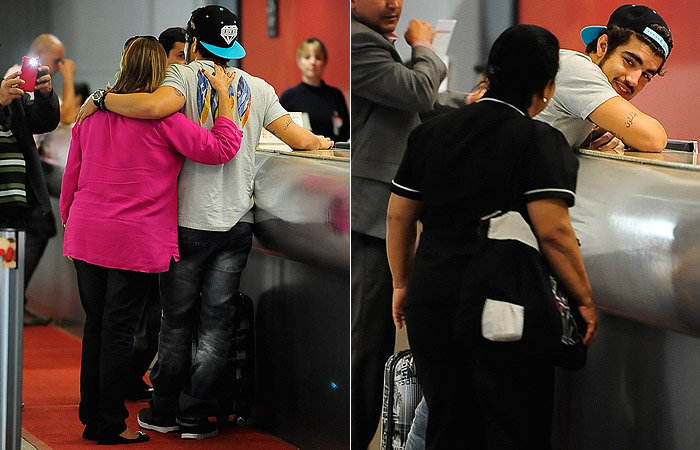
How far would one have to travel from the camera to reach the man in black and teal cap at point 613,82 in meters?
1.95

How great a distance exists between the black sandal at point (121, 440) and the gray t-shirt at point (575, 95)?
1584 mm

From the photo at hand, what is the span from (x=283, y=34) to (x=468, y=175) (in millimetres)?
944

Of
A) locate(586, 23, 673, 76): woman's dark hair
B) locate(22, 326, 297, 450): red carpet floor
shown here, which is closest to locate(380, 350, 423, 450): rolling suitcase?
locate(22, 326, 297, 450): red carpet floor

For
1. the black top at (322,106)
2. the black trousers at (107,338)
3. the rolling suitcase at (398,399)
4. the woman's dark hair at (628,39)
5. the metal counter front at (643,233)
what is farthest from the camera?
the black trousers at (107,338)

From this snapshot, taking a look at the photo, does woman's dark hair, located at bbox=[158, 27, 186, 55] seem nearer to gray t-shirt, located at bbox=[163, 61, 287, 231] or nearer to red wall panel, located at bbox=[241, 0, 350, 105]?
gray t-shirt, located at bbox=[163, 61, 287, 231]

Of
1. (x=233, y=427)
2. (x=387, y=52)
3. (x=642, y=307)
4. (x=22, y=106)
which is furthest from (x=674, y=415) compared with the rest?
(x=22, y=106)

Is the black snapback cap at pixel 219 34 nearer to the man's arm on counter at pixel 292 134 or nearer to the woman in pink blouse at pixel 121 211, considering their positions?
the woman in pink blouse at pixel 121 211

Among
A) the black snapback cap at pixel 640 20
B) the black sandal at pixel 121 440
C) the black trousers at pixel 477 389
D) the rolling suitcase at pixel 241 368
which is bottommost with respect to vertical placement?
the black sandal at pixel 121 440

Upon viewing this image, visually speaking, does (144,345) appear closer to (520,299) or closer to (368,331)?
(368,331)

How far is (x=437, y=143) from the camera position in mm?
2162

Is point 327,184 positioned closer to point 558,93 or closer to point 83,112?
point 83,112

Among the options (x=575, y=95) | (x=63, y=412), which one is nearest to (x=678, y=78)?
(x=575, y=95)

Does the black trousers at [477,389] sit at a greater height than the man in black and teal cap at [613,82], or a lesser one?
lesser

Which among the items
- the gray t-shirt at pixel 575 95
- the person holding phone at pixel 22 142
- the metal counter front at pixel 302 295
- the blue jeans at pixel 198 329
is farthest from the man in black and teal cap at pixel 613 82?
the person holding phone at pixel 22 142
